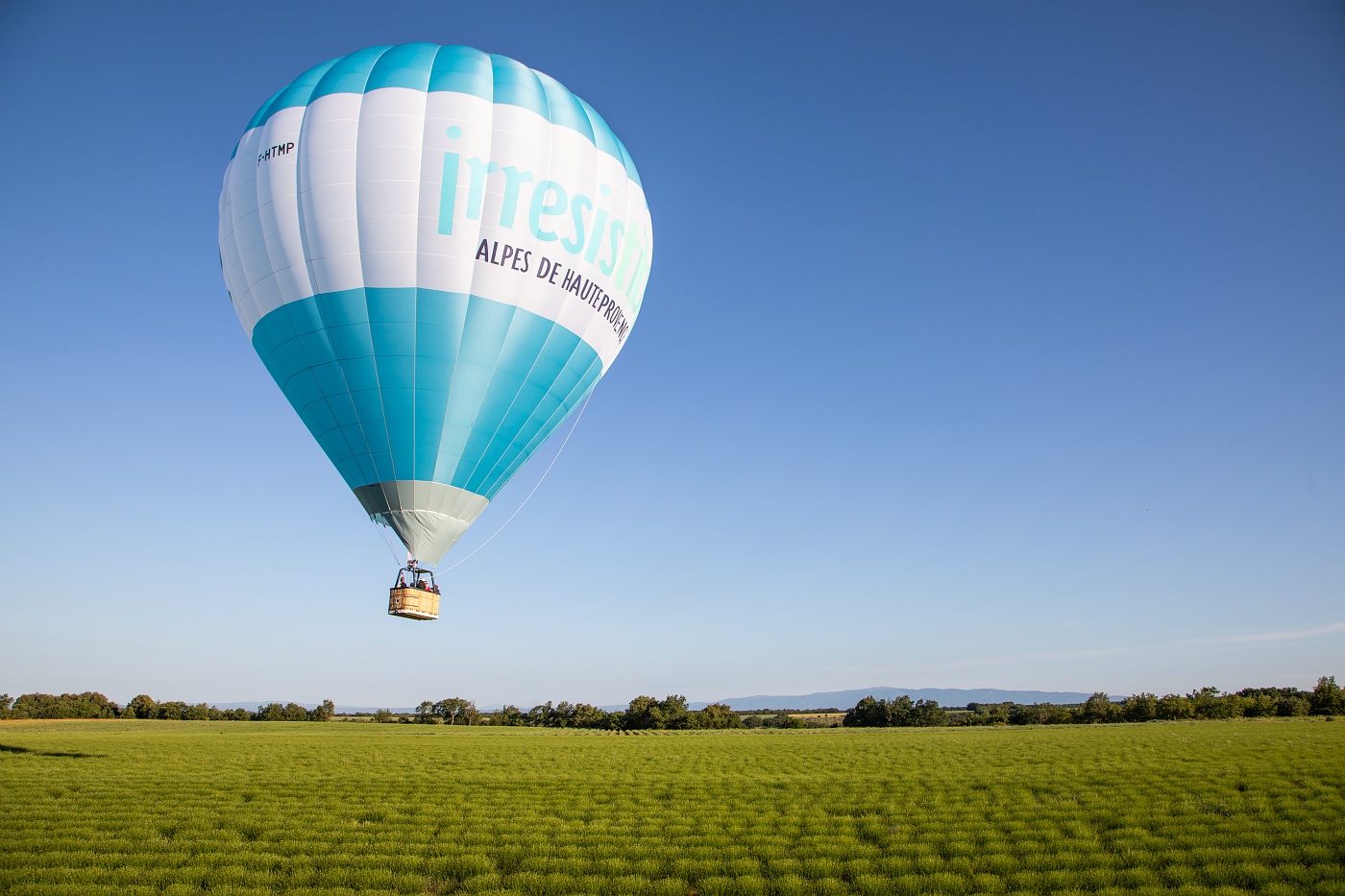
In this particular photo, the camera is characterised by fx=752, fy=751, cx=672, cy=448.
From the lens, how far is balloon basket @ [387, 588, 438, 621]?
60.8ft

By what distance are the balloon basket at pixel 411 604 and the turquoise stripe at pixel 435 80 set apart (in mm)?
12995

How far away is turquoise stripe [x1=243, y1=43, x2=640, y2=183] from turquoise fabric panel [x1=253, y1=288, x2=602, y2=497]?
5.62m

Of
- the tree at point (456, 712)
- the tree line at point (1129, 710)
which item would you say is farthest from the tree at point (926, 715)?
the tree at point (456, 712)

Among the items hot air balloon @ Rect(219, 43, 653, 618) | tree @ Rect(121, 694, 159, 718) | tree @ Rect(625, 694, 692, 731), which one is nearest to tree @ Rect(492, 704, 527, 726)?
tree @ Rect(625, 694, 692, 731)

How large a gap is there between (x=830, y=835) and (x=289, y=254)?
18100 mm

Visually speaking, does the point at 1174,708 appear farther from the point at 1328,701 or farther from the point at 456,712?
the point at 456,712

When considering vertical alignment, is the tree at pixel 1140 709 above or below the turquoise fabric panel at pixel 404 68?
below

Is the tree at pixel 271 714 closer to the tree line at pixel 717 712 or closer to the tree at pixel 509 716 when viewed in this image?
the tree line at pixel 717 712

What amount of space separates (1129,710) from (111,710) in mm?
98932

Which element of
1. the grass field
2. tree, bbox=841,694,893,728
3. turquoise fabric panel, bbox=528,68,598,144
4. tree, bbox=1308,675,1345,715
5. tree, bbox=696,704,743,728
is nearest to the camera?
the grass field

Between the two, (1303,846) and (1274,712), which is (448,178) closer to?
(1303,846)

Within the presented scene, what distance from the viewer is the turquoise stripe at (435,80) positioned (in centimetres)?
1978

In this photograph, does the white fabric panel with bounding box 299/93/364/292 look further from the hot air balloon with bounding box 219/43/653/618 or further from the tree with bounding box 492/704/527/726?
the tree with bounding box 492/704/527/726

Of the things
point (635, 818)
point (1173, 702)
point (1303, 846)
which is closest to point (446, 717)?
point (1173, 702)
